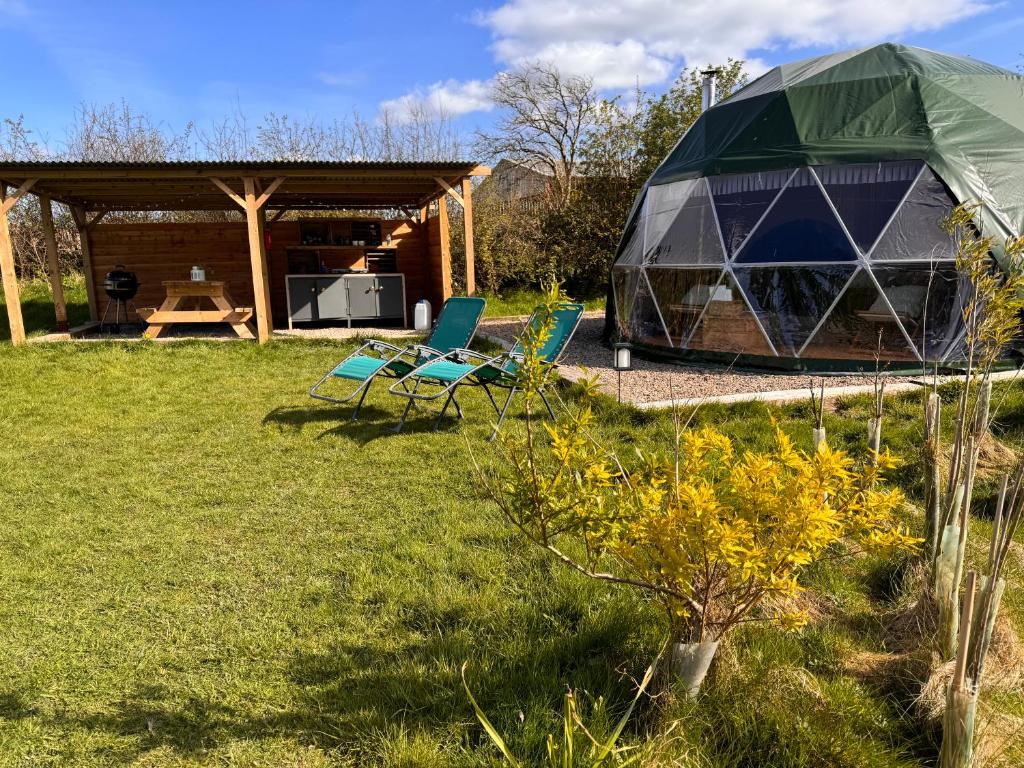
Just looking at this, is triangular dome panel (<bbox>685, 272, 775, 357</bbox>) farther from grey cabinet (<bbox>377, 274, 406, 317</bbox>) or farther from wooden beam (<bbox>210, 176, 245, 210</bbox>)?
wooden beam (<bbox>210, 176, 245, 210</bbox>)

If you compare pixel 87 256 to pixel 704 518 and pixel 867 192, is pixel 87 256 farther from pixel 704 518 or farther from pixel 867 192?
pixel 704 518

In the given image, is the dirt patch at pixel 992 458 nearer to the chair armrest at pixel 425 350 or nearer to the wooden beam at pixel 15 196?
the chair armrest at pixel 425 350

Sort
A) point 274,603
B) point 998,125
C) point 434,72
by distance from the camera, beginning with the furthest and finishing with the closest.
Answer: point 434,72 < point 998,125 < point 274,603

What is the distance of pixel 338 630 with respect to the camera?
263cm

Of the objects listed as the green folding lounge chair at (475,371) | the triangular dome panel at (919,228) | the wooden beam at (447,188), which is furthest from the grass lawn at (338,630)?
the wooden beam at (447,188)

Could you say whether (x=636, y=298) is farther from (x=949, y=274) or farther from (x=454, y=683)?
(x=454, y=683)

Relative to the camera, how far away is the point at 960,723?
59.9 inches

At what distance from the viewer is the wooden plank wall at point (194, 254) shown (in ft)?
39.9

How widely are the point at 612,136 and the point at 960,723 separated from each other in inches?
655

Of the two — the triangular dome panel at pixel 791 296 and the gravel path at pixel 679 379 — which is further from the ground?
the triangular dome panel at pixel 791 296

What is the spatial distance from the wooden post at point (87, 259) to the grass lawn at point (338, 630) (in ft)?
27.6

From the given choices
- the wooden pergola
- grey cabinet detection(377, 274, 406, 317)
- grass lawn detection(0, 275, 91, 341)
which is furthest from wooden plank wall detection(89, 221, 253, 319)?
grey cabinet detection(377, 274, 406, 317)

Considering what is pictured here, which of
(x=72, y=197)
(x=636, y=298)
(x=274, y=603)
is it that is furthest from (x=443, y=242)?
(x=274, y=603)

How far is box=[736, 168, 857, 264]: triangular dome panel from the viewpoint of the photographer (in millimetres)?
7141
